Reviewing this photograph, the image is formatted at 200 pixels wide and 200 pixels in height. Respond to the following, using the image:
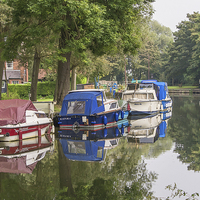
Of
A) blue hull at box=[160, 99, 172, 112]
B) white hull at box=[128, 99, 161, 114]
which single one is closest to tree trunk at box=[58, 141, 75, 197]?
white hull at box=[128, 99, 161, 114]

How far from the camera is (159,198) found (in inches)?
341

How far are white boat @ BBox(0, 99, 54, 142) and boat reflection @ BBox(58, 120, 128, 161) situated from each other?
1343 millimetres

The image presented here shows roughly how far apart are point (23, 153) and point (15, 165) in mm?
2276

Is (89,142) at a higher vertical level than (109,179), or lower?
lower

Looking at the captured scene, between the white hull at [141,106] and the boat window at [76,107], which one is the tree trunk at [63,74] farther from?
the boat window at [76,107]

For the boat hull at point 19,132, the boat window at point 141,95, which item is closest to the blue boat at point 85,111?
the boat hull at point 19,132

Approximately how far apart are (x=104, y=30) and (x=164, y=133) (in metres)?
10.9

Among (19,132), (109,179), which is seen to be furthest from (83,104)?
(109,179)

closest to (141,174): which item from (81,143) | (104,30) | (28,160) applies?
(28,160)

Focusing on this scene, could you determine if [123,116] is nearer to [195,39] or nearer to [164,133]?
[164,133]

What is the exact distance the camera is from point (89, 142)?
57.4ft

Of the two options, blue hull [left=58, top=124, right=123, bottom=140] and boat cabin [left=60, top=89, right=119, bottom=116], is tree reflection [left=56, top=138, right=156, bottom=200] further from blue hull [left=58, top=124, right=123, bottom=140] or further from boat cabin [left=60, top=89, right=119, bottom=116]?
boat cabin [left=60, top=89, right=119, bottom=116]

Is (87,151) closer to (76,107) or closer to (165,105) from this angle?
(76,107)

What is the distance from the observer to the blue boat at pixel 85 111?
882 inches
